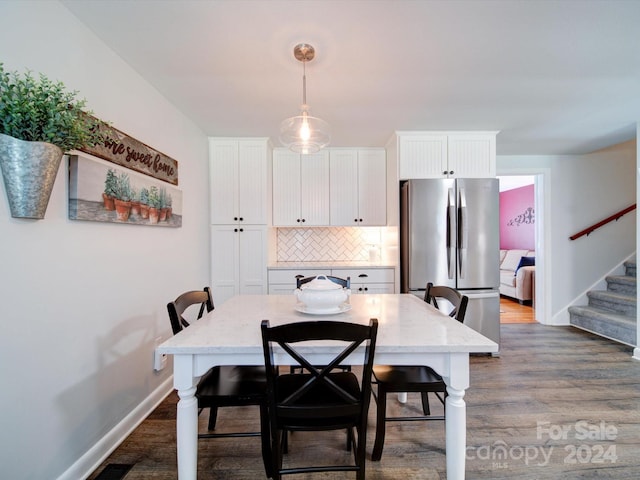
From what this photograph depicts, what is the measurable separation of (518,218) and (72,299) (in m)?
7.98

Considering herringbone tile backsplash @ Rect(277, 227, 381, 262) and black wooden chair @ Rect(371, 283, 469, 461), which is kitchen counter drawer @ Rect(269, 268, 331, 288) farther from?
black wooden chair @ Rect(371, 283, 469, 461)

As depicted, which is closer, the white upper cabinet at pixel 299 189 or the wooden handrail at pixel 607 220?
the white upper cabinet at pixel 299 189

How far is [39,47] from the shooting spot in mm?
1281

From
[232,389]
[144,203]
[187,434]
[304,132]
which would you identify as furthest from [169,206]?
[187,434]

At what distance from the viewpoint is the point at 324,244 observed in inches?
151

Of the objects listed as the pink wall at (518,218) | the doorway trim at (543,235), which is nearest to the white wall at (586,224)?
the doorway trim at (543,235)

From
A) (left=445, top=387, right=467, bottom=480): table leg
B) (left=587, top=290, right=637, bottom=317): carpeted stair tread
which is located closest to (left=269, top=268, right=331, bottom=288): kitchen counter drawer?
(left=445, top=387, right=467, bottom=480): table leg

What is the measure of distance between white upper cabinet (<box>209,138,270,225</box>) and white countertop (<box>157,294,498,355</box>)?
1.55 metres

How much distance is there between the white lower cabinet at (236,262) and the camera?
321 cm

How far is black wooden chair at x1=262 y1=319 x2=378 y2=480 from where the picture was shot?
3.47 feet

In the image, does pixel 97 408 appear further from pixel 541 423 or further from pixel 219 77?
pixel 541 423

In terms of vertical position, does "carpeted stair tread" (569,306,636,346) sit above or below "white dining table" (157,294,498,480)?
below

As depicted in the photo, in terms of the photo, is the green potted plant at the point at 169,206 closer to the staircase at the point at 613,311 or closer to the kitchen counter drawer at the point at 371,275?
the kitchen counter drawer at the point at 371,275

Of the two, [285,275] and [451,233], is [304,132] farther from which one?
[451,233]
